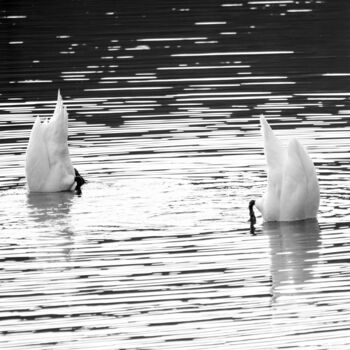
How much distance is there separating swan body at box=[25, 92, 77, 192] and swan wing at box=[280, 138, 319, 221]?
3.57 meters

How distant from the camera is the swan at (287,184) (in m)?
15.5

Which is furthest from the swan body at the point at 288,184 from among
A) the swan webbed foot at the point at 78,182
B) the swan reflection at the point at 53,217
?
the swan webbed foot at the point at 78,182

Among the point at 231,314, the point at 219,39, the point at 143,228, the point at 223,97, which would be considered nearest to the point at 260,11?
the point at 219,39

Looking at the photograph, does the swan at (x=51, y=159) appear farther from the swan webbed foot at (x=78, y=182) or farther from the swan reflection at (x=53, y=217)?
the swan reflection at (x=53, y=217)

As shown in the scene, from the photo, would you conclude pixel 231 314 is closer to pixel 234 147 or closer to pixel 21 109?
pixel 234 147

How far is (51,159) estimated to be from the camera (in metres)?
18.6

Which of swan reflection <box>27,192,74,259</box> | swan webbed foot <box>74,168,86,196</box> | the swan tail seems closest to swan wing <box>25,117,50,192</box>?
swan reflection <box>27,192,74,259</box>

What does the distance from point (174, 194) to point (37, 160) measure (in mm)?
2135

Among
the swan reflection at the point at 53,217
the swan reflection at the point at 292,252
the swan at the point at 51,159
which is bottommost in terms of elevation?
the swan reflection at the point at 292,252

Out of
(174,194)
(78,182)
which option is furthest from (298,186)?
(78,182)

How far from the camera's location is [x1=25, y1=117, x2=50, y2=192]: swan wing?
18312 millimetres

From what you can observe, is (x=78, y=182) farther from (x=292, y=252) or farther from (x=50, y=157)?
(x=292, y=252)

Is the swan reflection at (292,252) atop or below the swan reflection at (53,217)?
below

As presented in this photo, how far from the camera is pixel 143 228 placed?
15594 mm
